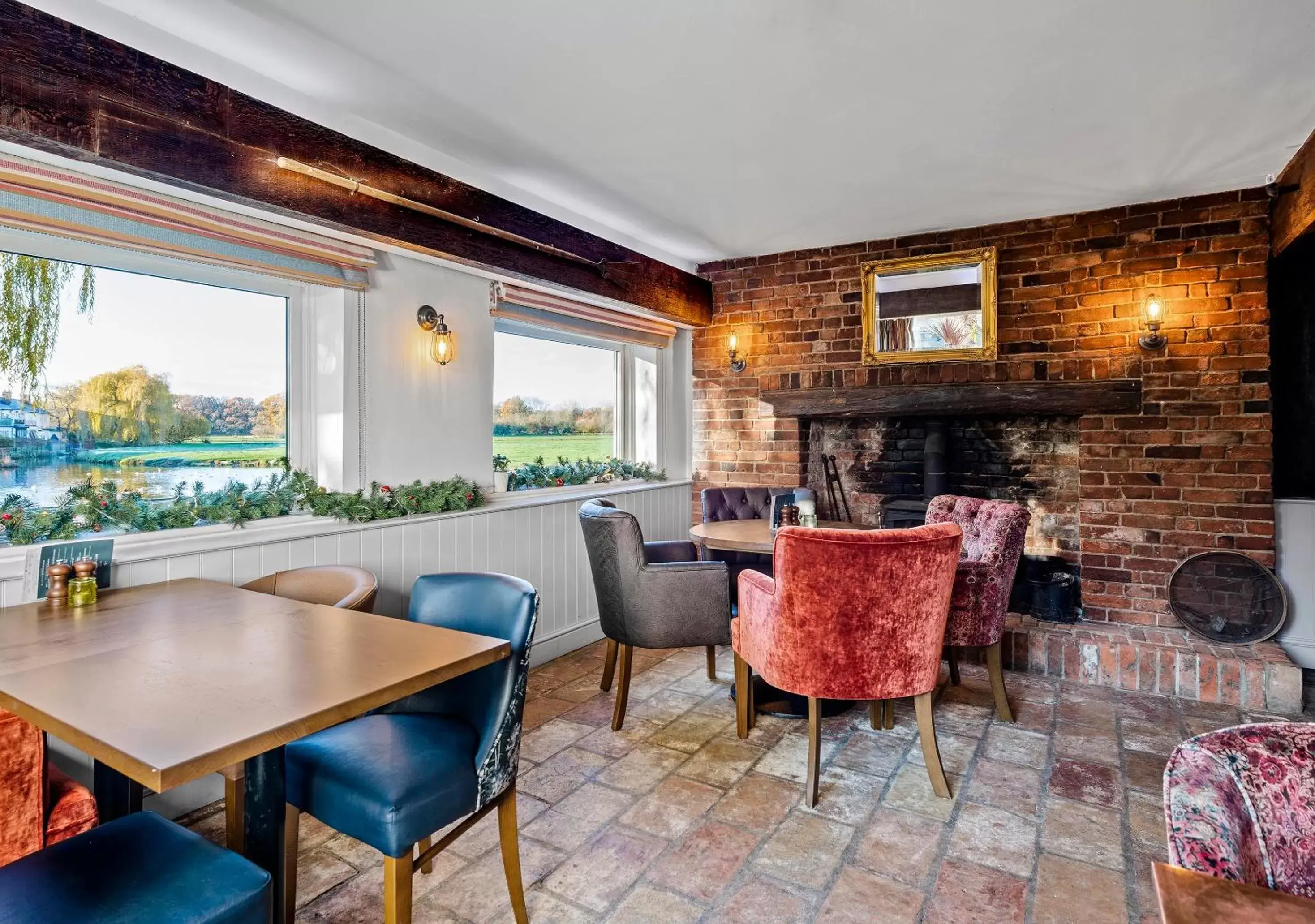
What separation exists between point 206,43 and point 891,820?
3.31 metres

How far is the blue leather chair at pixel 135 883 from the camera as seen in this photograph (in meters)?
1.15

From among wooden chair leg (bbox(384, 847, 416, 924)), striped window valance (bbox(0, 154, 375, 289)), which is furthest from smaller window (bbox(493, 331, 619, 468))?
wooden chair leg (bbox(384, 847, 416, 924))

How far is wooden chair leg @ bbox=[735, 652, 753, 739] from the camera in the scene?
2932 millimetres

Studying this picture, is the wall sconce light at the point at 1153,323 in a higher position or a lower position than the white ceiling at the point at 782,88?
lower

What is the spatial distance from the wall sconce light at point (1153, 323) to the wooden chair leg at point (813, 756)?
2.88 m

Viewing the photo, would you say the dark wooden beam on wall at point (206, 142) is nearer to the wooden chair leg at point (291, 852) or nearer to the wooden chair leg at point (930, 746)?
the wooden chair leg at point (291, 852)

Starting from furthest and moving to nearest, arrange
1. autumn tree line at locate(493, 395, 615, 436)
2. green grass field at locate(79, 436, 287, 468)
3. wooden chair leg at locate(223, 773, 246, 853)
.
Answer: autumn tree line at locate(493, 395, 615, 436), green grass field at locate(79, 436, 287, 468), wooden chair leg at locate(223, 773, 246, 853)

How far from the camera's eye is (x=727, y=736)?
2965mm

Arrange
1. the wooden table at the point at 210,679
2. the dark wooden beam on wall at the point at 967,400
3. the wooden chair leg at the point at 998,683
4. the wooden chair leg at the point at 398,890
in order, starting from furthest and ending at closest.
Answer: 1. the dark wooden beam on wall at the point at 967,400
2. the wooden chair leg at the point at 998,683
3. the wooden chair leg at the point at 398,890
4. the wooden table at the point at 210,679

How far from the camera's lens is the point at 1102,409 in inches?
155

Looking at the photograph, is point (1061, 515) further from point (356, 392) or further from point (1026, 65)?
point (356, 392)

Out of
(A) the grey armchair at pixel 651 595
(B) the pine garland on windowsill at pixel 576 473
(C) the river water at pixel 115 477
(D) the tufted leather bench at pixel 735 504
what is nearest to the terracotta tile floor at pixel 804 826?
(A) the grey armchair at pixel 651 595

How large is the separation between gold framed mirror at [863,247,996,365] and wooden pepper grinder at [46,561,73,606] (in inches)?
161

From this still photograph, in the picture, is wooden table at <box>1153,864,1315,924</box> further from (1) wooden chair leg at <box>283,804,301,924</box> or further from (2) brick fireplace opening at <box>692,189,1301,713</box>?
(2) brick fireplace opening at <box>692,189,1301,713</box>
